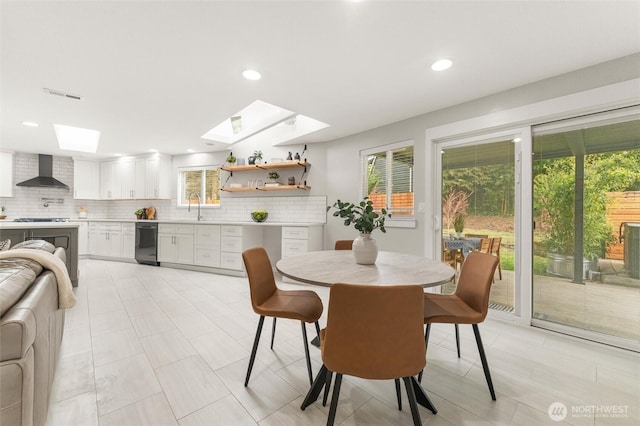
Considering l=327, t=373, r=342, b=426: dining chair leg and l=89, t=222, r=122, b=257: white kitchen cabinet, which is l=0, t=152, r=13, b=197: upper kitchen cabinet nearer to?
l=89, t=222, r=122, b=257: white kitchen cabinet

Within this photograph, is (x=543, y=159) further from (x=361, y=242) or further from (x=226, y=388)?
(x=226, y=388)

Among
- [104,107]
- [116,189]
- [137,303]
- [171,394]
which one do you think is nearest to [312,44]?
[171,394]

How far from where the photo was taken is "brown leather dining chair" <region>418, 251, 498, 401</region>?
5.31 ft

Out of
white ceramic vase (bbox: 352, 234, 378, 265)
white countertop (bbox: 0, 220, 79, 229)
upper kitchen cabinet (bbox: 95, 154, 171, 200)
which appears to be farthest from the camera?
upper kitchen cabinet (bbox: 95, 154, 171, 200)

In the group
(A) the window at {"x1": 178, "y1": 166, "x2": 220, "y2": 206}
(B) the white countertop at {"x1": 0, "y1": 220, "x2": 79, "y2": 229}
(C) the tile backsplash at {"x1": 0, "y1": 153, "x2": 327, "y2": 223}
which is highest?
(A) the window at {"x1": 178, "y1": 166, "x2": 220, "y2": 206}

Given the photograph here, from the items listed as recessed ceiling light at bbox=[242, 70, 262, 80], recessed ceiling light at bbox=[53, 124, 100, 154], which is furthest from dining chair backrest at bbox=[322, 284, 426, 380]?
recessed ceiling light at bbox=[53, 124, 100, 154]

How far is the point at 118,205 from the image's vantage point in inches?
262

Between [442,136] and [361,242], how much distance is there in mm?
2020

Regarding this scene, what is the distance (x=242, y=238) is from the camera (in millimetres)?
4637

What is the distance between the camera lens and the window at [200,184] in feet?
18.9

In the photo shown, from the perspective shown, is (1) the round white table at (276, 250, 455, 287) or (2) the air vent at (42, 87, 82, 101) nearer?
(1) the round white table at (276, 250, 455, 287)

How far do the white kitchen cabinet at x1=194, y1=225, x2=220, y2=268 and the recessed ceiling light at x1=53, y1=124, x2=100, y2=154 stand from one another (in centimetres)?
297

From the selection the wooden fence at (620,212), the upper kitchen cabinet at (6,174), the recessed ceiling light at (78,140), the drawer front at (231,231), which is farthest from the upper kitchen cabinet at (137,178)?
the wooden fence at (620,212)

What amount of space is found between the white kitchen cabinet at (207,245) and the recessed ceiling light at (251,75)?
295cm
